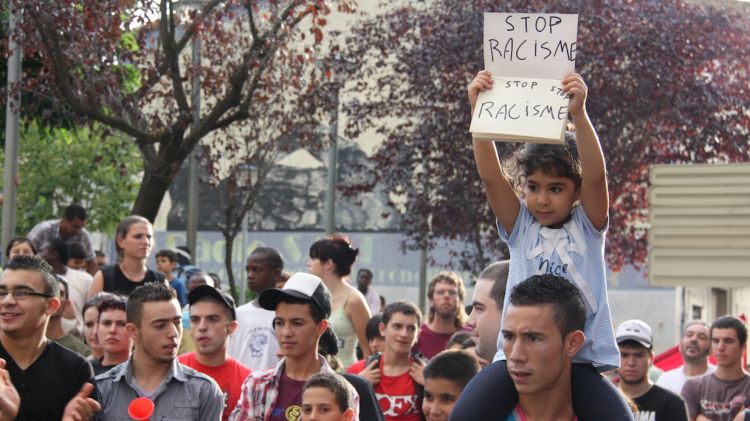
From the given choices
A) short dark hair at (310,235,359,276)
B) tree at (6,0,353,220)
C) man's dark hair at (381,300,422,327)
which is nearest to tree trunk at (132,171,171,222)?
tree at (6,0,353,220)

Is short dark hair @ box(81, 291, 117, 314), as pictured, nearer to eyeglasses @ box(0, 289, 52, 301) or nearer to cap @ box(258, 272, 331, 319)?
cap @ box(258, 272, 331, 319)

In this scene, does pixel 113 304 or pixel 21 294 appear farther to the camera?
pixel 113 304

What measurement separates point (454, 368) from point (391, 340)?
1731 millimetres

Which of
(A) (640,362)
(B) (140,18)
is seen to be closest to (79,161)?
(B) (140,18)

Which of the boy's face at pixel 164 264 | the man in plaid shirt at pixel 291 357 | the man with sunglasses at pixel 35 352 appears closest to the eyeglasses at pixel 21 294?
the man with sunglasses at pixel 35 352

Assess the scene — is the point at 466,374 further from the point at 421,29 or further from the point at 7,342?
the point at 421,29

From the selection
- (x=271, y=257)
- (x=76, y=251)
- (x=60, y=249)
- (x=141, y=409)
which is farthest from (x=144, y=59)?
(x=141, y=409)

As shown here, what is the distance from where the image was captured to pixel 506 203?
5816mm

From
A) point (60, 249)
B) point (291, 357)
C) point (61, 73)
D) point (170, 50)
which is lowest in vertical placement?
point (291, 357)

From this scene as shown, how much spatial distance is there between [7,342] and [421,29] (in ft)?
50.2

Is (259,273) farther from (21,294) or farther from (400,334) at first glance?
(21,294)

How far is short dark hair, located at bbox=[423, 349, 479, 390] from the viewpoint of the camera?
7953 millimetres

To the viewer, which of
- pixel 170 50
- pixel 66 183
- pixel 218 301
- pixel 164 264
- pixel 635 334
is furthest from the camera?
pixel 66 183

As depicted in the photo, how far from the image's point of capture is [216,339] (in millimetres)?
8734
